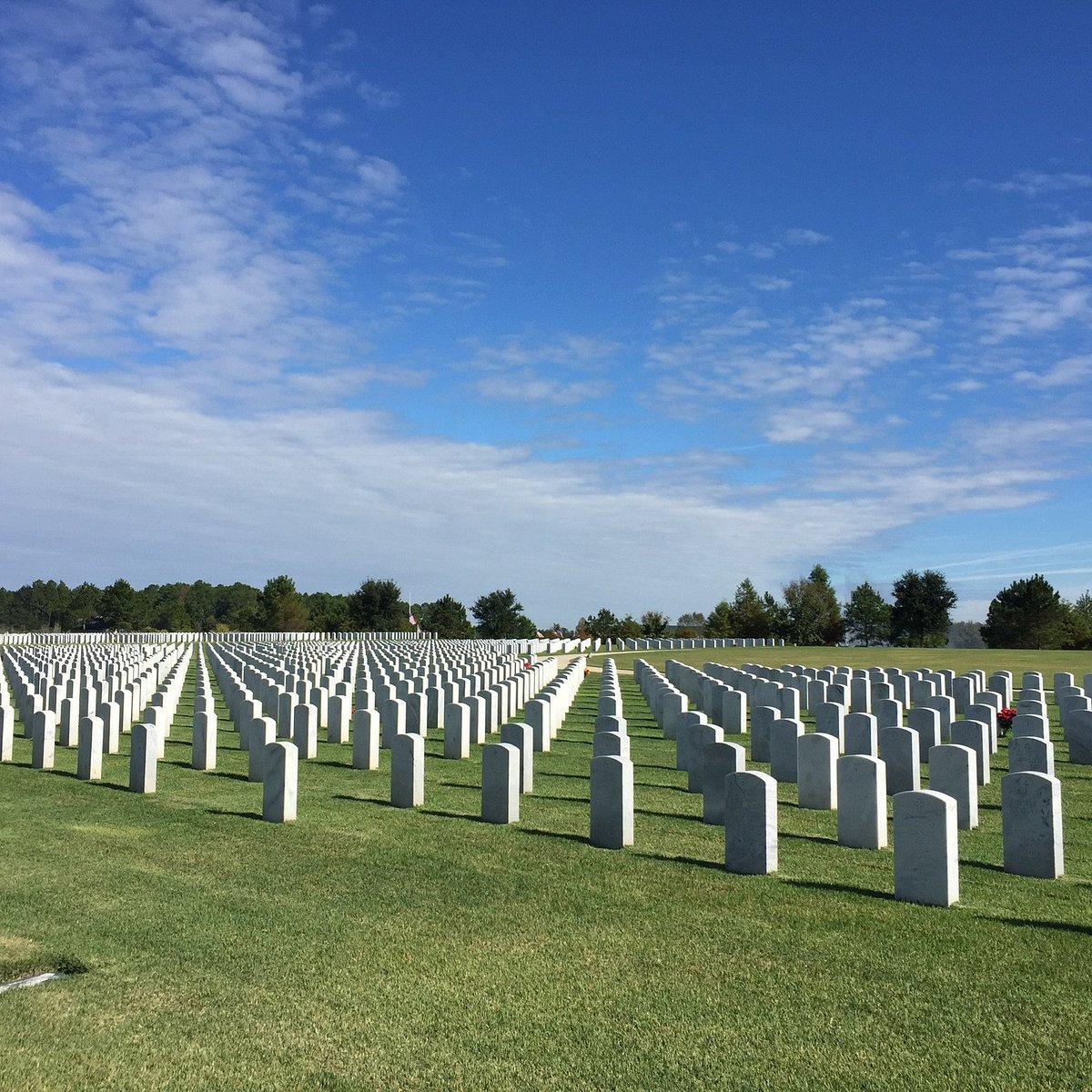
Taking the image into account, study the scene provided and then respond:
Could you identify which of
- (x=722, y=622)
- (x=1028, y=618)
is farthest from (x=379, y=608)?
(x=1028, y=618)

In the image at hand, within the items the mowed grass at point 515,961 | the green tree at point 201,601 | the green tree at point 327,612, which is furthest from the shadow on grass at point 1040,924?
the green tree at point 201,601

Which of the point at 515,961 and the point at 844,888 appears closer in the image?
the point at 515,961

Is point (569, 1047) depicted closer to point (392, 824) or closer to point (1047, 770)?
point (392, 824)

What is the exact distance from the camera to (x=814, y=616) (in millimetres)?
74250

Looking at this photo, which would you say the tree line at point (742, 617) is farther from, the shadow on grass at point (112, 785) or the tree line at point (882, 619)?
the shadow on grass at point (112, 785)

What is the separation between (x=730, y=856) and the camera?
7.07m

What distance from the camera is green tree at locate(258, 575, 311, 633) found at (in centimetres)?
7938

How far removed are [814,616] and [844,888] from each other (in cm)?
7031

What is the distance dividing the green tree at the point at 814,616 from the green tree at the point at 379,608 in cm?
3030

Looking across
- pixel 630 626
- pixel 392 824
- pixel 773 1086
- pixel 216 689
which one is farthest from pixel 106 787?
pixel 630 626

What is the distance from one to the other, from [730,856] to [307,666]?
2051 centimetres

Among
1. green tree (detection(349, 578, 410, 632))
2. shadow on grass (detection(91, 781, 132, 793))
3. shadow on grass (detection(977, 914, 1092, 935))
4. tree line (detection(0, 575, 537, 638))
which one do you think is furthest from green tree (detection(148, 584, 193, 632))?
shadow on grass (detection(977, 914, 1092, 935))

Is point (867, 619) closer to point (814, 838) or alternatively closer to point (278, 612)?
point (278, 612)

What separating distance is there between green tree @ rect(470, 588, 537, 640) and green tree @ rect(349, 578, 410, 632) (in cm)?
581
